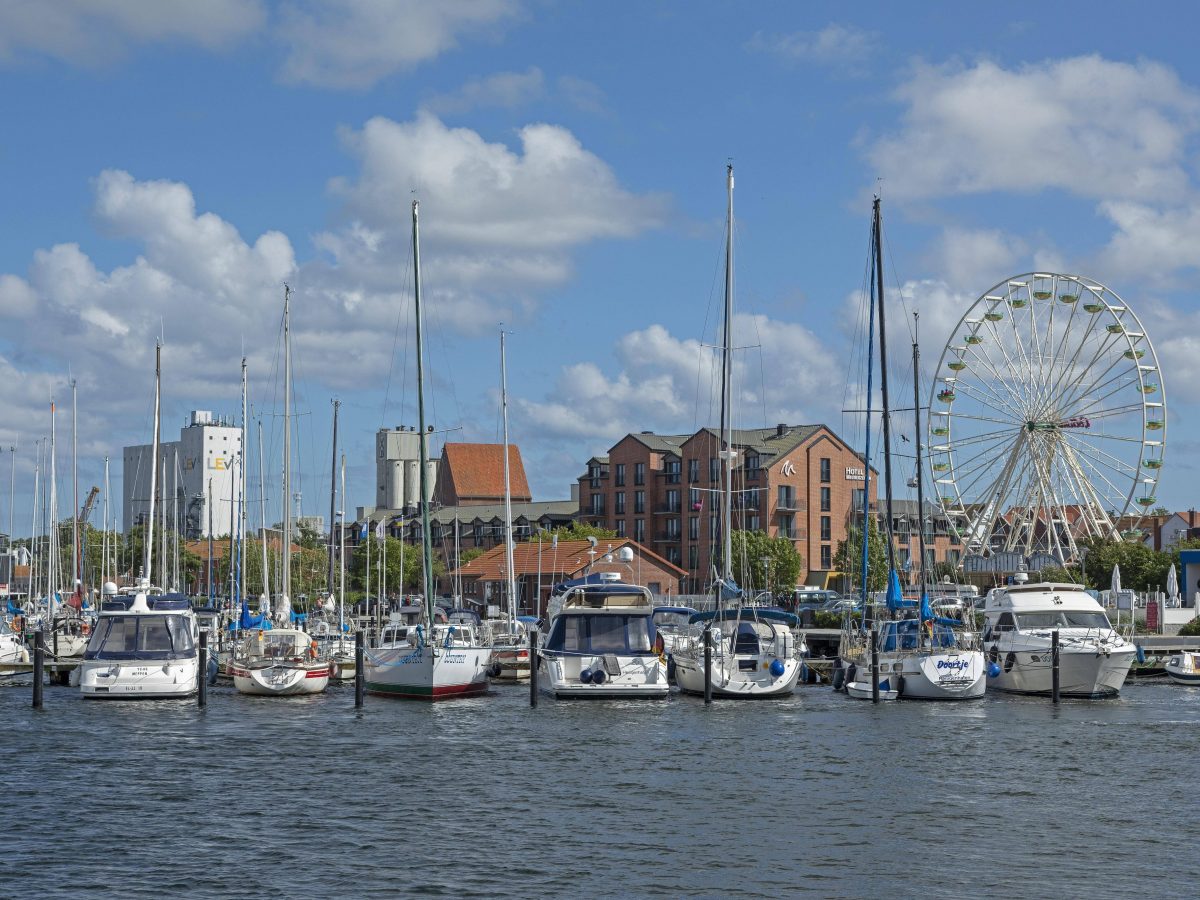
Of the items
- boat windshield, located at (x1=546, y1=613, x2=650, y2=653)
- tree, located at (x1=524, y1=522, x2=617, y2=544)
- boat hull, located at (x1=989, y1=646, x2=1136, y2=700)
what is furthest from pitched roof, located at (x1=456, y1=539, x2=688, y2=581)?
boat windshield, located at (x1=546, y1=613, x2=650, y2=653)

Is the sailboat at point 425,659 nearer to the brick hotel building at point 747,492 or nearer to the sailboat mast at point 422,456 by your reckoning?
the sailboat mast at point 422,456

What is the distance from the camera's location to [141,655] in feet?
179

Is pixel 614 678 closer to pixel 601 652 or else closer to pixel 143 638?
pixel 601 652

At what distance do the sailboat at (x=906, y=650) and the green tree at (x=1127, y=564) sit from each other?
164 ft

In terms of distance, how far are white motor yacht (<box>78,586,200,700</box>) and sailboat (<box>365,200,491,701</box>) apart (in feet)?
21.0

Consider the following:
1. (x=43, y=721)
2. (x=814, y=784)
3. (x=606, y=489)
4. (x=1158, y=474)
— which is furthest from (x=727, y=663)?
(x=606, y=489)

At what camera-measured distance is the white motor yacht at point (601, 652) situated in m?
53.4

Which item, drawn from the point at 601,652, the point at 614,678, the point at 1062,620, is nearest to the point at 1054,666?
the point at 1062,620

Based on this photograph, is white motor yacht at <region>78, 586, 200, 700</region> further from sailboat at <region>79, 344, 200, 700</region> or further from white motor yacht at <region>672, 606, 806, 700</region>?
white motor yacht at <region>672, 606, 806, 700</region>

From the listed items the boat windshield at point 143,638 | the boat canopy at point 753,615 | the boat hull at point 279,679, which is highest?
the boat canopy at point 753,615

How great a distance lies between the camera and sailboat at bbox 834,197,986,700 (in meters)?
55.4

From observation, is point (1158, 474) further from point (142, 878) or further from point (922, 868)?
point (142, 878)

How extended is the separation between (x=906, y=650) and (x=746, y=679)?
6.61 metres

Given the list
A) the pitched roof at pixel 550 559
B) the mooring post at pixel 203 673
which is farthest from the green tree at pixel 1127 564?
the mooring post at pixel 203 673
